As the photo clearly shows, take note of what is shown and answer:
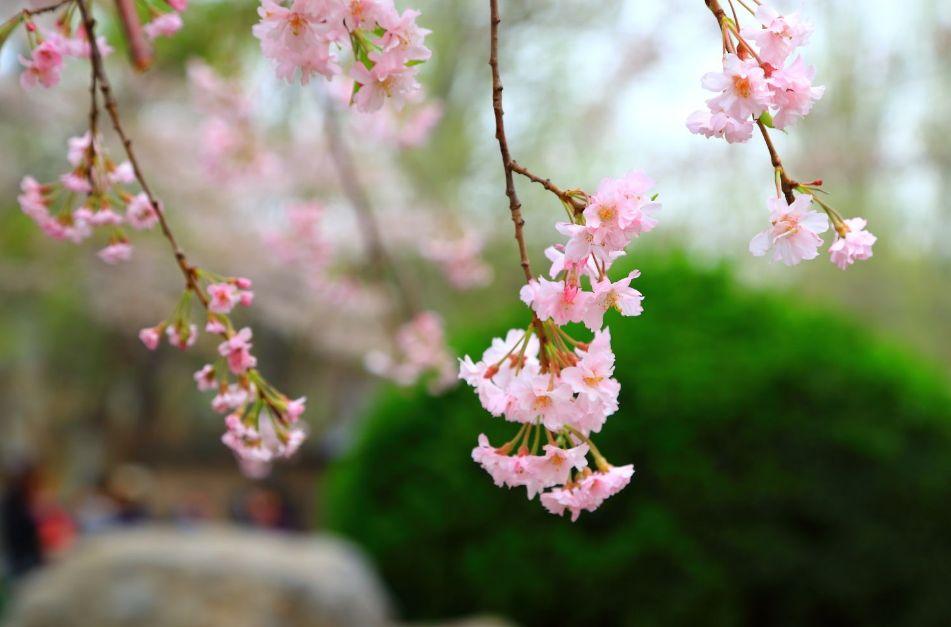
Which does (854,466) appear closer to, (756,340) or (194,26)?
(756,340)

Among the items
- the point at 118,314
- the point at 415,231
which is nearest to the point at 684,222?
the point at 415,231

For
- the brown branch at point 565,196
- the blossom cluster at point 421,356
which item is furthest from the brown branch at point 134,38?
the blossom cluster at point 421,356

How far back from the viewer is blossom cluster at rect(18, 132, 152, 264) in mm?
1341

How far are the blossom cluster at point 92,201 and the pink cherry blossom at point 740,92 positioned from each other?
814 millimetres

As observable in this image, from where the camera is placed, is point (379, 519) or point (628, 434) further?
point (379, 519)

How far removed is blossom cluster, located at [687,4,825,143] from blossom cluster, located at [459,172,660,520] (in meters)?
0.09

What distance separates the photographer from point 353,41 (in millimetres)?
994

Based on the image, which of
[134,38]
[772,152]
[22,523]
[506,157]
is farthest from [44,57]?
[22,523]

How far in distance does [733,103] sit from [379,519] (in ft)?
13.0

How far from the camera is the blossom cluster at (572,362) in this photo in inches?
34.9

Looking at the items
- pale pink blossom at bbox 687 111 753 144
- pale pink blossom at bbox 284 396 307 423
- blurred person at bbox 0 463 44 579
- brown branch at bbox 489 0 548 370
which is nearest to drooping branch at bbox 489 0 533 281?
brown branch at bbox 489 0 548 370

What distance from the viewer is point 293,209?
4.55m

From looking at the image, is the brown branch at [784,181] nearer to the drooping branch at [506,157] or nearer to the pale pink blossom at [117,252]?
the drooping branch at [506,157]

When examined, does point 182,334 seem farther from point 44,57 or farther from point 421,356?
point 421,356
